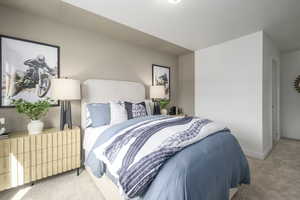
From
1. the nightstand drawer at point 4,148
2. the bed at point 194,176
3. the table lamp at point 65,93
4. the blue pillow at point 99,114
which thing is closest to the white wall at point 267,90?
the bed at point 194,176

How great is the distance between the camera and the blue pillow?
2.34 m

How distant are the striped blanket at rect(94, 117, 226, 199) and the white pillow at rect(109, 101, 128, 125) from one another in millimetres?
728

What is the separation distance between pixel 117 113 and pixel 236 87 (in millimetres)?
2568

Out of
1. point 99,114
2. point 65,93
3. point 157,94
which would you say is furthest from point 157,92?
point 65,93

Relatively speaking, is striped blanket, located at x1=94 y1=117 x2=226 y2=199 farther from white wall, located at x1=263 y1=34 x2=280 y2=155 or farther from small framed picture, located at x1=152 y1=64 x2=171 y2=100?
small framed picture, located at x1=152 y1=64 x2=171 y2=100

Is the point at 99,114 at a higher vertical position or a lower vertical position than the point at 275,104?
lower

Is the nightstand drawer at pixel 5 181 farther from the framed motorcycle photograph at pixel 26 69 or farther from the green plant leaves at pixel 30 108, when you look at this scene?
the framed motorcycle photograph at pixel 26 69

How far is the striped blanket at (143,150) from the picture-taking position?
1.06m

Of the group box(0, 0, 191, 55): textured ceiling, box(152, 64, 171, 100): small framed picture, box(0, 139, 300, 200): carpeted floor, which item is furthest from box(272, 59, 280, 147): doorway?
box(0, 0, 191, 55): textured ceiling

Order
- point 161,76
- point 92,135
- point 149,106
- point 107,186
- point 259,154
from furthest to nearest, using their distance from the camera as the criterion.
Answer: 1. point 161,76
2. point 149,106
3. point 259,154
4. point 92,135
5. point 107,186

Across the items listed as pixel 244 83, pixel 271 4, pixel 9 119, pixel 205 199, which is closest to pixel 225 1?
pixel 271 4

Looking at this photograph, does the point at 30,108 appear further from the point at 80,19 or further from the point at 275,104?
the point at 275,104

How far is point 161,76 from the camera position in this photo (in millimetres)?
4105

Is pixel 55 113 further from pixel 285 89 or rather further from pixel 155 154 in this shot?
pixel 285 89
